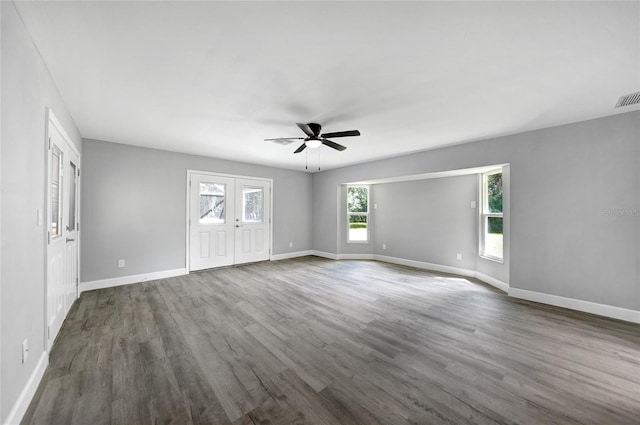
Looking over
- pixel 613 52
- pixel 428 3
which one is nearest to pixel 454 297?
pixel 613 52

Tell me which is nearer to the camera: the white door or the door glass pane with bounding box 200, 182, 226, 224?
the white door

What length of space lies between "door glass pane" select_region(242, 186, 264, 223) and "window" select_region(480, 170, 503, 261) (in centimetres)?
507

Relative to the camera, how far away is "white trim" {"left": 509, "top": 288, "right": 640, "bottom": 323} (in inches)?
117

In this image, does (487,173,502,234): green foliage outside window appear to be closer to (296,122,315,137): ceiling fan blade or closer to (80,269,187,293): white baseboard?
(296,122,315,137): ceiling fan blade

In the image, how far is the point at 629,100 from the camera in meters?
2.67

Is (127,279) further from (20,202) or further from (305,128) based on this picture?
(305,128)

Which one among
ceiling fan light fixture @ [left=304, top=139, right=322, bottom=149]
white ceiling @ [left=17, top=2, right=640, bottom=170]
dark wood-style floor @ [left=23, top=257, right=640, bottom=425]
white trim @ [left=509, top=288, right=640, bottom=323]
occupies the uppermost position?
white ceiling @ [left=17, top=2, right=640, bottom=170]

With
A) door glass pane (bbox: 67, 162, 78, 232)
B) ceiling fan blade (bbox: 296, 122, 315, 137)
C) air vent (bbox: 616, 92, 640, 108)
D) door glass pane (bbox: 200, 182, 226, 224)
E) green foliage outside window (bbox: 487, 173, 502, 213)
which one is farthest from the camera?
door glass pane (bbox: 200, 182, 226, 224)

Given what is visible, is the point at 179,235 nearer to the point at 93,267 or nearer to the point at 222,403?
the point at 93,267

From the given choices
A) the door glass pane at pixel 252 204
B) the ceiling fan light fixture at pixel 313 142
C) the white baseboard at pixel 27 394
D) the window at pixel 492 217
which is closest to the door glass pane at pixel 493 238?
the window at pixel 492 217

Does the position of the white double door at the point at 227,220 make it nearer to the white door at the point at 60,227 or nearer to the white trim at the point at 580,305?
the white door at the point at 60,227

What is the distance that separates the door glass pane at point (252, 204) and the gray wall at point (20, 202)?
13.4 ft

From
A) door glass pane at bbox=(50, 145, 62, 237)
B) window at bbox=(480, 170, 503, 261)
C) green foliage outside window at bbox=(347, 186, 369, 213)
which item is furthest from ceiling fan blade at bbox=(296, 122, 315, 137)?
green foliage outside window at bbox=(347, 186, 369, 213)

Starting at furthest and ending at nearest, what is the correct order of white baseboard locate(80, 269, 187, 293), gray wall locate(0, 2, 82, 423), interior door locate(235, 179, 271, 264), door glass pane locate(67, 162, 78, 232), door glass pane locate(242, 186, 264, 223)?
door glass pane locate(242, 186, 264, 223) → interior door locate(235, 179, 271, 264) → white baseboard locate(80, 269, 187, 293) → door glass pane locate(67, 162, 78, 232) → gray wall locate(0, 2, 82, 423)
